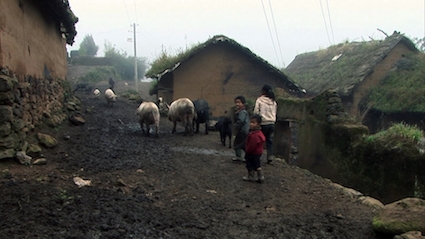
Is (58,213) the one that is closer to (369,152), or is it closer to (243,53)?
(369,152)

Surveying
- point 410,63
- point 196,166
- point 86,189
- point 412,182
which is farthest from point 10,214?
point 410,63

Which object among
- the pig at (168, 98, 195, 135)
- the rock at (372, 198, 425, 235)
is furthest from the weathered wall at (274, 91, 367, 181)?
the rock at (372, 198, 425, 235)

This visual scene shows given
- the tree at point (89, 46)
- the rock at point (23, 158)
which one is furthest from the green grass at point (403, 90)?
the tree at point (89, 46)

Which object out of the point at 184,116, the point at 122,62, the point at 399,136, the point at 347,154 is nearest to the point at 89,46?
the point at 122,62

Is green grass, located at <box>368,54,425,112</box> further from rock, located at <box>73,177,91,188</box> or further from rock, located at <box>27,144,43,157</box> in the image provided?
rock, located at <box>27,144,43,157</box>

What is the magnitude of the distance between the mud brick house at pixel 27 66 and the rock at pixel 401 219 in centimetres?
531

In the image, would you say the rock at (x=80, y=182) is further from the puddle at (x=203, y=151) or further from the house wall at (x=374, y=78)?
the house wall at (x=374, y=78)

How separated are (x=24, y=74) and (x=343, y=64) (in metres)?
17.2

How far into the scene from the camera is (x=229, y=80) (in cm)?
1512

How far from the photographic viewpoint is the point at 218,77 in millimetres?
15039

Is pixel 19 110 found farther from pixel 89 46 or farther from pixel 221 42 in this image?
pixel 89 46

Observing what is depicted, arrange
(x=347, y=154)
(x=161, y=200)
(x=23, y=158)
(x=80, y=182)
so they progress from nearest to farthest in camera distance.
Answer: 1. (x=161, y=200)
2. (x=80, y=182)
3. (x=23, y=158)
4. (x=347, y=154)

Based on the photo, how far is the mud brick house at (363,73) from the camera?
1612 cm

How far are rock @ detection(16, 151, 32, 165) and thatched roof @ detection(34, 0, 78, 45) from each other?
4122mm
